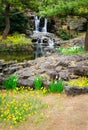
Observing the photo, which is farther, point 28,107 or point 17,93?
point 17,93

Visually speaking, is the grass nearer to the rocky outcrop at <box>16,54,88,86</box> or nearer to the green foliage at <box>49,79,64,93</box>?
the green foliage at <box>49,79,64,93</box>

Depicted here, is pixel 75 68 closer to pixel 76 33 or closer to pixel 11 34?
pixel 11 34

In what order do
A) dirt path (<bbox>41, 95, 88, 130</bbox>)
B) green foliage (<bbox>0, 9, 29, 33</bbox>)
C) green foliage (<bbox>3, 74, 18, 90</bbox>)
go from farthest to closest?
green foliage (<bbox>0, 9, 29, 33</bbox>) → green foliage (<bbox>3, 74, 18, 90</bbox>) → dirt path (<bbox>41, 95, 88, 130</bbox>)

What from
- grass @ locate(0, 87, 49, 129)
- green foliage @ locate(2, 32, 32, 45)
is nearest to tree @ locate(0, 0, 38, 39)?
green foliage @ locate(2, 32, 32, 45)

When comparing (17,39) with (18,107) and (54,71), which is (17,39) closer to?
(54,71)

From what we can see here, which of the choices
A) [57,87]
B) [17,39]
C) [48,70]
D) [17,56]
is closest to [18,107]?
[57,87]

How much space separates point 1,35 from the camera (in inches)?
1288

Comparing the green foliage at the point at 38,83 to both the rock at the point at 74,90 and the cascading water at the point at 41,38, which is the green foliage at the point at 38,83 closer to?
the rock at the point at 74,90

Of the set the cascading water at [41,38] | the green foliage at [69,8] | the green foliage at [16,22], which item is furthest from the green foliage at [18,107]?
the green foliage at [16,22]

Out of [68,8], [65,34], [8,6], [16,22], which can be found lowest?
[65,34]

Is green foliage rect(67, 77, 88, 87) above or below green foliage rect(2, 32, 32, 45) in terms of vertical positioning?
above

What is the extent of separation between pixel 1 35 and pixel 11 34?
2.89ft

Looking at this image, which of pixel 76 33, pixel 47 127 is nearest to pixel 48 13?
pixel 47 127

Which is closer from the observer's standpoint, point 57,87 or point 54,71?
point 57,87
